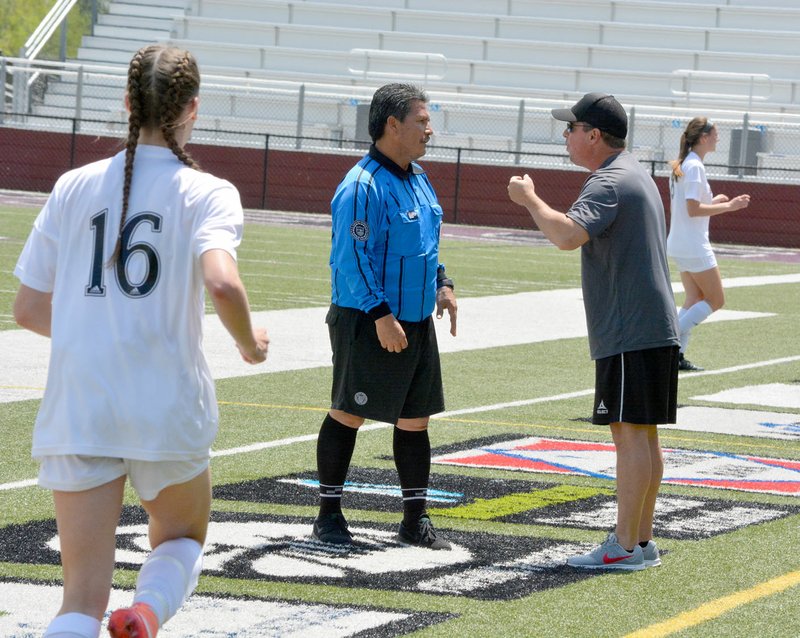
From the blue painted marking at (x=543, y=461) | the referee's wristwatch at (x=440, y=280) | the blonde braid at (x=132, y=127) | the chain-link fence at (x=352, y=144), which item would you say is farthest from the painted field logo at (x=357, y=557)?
the chain-link fence at (x=352, y=144)

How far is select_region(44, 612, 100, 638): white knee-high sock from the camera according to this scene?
12.1ft

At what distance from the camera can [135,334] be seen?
3.79 metres

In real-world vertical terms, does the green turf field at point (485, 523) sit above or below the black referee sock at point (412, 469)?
below

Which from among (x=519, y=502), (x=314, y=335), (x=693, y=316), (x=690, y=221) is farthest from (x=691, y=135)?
(x=519, y=502)

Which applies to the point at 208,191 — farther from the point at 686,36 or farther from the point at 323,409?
the point at 686,36

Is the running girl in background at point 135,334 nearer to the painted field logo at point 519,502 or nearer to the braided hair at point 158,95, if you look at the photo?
the braided hair at point 158,95

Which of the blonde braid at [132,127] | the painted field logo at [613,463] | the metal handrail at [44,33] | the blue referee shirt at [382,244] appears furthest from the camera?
the metal handrail at [44,33]

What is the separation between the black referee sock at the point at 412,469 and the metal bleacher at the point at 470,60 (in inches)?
1037

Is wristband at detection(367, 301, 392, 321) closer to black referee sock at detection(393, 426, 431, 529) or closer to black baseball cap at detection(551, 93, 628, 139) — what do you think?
black referee sock at detection(393, 426, 431, 529)

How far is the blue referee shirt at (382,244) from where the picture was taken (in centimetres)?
616

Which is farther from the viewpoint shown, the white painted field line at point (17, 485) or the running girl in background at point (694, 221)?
the running girl in background at point (694, 221)

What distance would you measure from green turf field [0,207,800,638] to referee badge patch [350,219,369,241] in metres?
1.22

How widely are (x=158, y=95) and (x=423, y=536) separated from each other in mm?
2850

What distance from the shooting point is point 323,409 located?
32.3 ft
